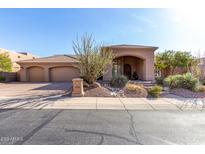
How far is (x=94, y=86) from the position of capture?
1286 centimetres

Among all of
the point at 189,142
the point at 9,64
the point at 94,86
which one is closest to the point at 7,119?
the point at 189,142

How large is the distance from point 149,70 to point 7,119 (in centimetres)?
1535

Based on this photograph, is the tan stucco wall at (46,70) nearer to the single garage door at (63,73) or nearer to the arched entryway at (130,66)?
the single garage door at (63,73)

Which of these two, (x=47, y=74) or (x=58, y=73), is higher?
(x=58, y=73)

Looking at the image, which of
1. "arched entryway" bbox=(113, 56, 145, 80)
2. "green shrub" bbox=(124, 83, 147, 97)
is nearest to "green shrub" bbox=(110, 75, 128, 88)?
"green shrub" bbox=(124, 83, 147, 97)

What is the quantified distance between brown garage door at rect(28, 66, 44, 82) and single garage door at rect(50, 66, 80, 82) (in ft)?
5.77

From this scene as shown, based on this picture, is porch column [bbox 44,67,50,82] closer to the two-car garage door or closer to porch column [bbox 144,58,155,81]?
the two-car garage door

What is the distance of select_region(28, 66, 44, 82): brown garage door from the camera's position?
27.0 metres

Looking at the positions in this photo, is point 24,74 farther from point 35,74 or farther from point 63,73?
point 63,73

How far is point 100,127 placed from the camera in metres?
5.50

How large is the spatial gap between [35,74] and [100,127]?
24.4 meters

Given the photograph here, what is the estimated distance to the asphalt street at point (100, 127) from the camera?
14.9 ft

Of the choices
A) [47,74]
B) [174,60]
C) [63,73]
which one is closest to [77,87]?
[174,60]
